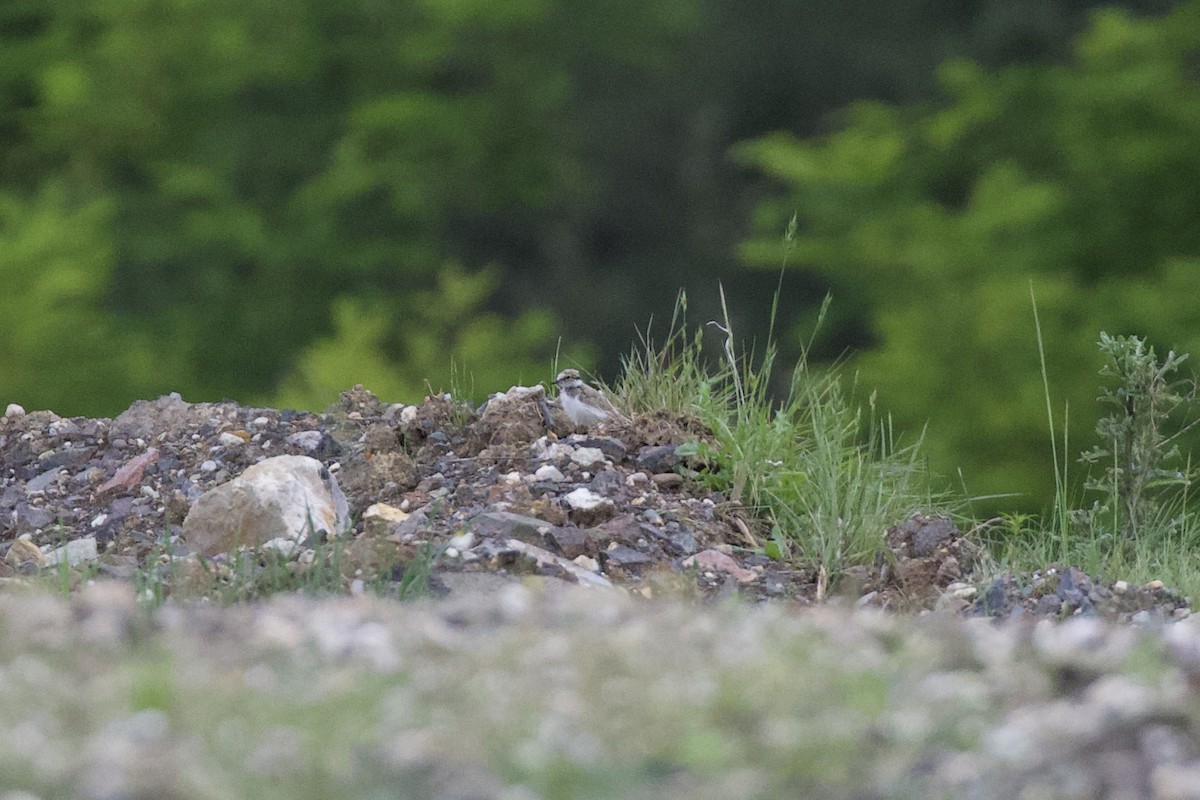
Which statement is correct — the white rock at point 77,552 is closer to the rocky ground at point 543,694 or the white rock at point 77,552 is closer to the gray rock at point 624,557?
the rocky ground at point 543,694

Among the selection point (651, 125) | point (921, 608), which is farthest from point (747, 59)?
point (921, 608)

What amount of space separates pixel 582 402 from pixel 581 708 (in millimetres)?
2480

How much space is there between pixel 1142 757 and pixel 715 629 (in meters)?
0.62

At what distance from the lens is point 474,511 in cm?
360

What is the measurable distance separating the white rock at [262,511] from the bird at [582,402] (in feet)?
2.54

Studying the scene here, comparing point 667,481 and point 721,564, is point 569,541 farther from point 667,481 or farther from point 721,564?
point 667,481

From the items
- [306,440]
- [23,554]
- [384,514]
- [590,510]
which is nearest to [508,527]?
[590,510]

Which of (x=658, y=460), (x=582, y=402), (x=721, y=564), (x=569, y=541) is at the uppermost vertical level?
(x=582, y=402)

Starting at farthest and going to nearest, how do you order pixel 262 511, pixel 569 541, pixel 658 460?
pixel 658 460, pixel 262 511, pixel 569 541

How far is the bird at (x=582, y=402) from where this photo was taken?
4.18m

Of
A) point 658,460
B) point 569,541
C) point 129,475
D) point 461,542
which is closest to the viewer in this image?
point 461,542

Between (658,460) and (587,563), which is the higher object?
(658,460)

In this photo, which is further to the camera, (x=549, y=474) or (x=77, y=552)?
(x=549, y=474)

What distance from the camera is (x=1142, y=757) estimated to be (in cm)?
174
